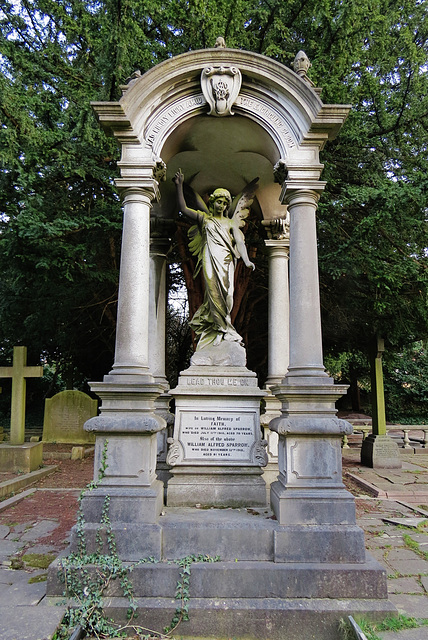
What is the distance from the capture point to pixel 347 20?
595cm

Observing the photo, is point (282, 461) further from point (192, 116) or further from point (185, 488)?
point (192, 116)

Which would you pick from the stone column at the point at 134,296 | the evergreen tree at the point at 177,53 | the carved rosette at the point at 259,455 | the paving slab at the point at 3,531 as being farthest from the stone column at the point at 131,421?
the evergreen tree at the point at 177,53

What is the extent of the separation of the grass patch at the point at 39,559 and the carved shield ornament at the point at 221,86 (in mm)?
4539

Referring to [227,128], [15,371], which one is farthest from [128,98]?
[15,371]

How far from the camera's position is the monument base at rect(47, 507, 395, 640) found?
2.97 meters

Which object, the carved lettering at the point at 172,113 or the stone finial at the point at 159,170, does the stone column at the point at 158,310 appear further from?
the carved lettering at the point at 172,113

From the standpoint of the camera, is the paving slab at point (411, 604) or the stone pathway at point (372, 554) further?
the paving slab at point (411, 604)

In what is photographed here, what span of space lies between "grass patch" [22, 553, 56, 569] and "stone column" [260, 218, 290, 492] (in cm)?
262

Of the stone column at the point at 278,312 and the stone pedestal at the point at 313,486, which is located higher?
the stone column at the point at 278,312

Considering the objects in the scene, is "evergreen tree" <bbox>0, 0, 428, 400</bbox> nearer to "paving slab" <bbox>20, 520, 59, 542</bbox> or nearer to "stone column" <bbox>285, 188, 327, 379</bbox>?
"stone column" <bbox>285, 188, 327, 379</bbox>

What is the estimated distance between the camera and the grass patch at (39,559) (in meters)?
3.79

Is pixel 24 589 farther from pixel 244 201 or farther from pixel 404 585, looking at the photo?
pixel 244 201

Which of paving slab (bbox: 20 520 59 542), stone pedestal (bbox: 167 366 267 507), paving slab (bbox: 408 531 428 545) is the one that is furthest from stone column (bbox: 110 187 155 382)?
paving slab (bbox: 408 531 428 545)

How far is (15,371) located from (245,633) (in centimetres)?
705
